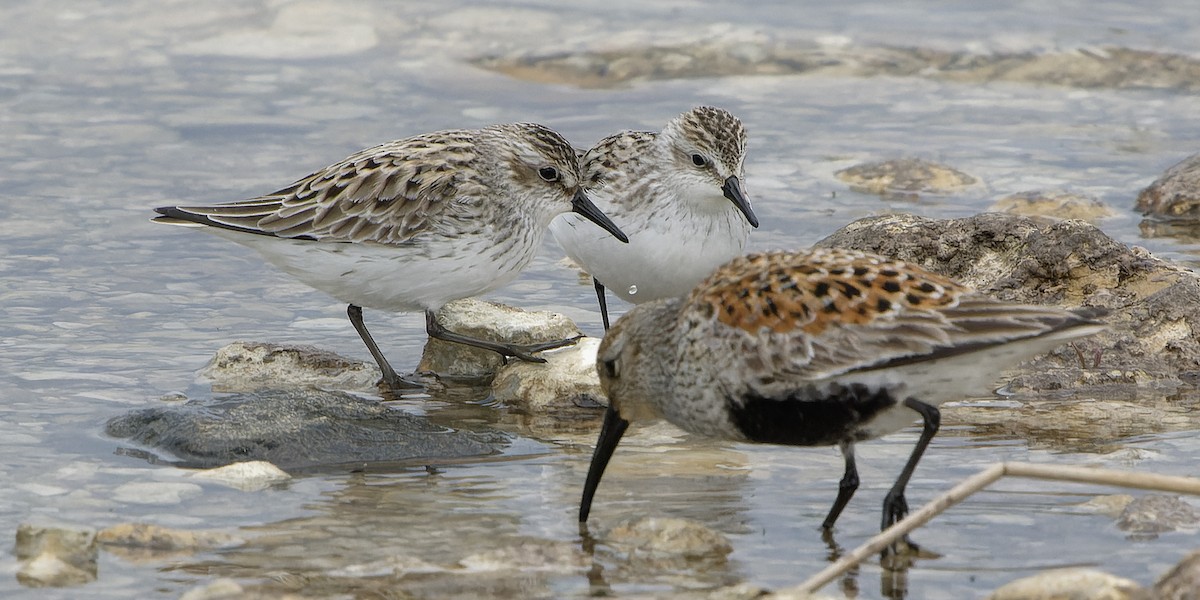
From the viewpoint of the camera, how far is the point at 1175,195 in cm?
1245

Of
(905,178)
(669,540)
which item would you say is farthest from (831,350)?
(905,178)

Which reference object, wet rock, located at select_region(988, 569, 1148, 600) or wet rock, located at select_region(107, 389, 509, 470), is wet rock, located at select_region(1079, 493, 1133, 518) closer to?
wet rock, located at select_region(988, 569, 1148, 600)

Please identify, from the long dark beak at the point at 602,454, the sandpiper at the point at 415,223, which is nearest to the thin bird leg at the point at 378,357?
the sandpiper at the point at 415,223

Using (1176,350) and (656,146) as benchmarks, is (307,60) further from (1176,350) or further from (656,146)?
(1176,350)

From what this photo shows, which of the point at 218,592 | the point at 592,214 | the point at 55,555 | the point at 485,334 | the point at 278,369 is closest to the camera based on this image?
the point at 218,592

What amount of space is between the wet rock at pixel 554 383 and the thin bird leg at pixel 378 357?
1.81 ft

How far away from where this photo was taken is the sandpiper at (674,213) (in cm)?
989

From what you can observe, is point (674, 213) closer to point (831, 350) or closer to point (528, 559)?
point (831, 350)

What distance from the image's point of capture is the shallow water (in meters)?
6.25

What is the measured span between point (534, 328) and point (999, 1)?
11.8 metres

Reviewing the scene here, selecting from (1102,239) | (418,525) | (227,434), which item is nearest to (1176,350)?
(1102,239)

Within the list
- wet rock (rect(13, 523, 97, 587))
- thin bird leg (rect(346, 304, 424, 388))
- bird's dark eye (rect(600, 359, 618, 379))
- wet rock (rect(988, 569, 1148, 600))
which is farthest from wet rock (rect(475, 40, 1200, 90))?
wet rock (rect(988, 569, 1148, 600))

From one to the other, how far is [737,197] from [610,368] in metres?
3.17

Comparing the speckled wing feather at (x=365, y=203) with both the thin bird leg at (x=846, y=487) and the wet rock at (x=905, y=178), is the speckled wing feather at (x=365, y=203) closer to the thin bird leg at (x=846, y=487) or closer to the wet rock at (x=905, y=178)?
the thin bird leg at (x=846, y=487)
